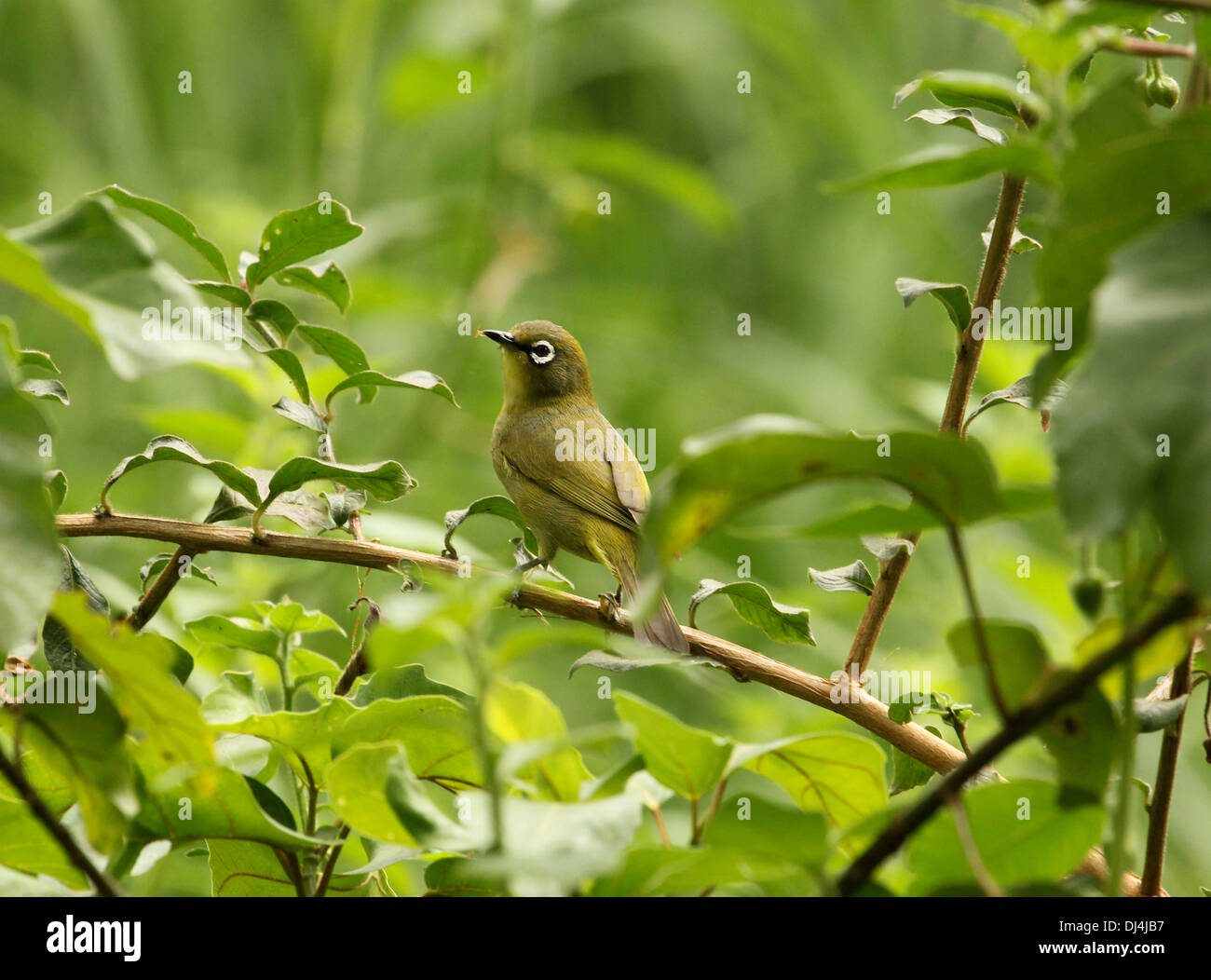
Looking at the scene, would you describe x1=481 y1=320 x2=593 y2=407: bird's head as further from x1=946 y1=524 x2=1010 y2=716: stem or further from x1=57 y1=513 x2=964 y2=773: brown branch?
x1=946 y1=524 x2=1010 y2=716: stem

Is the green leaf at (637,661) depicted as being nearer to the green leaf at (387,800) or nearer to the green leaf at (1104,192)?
the green leaf at (387,800)

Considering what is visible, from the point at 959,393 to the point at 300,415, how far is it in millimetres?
700

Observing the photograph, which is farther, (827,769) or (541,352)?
(541,352)

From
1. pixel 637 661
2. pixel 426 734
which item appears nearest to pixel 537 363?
pixel 637 661

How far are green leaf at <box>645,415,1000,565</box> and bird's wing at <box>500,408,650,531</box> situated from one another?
187 centimetres

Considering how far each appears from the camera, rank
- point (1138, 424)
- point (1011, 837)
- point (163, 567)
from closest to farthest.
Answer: point (1138, 424) → point (1011, 837) → point (163, 567)

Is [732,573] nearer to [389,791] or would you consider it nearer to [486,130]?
[486,130]

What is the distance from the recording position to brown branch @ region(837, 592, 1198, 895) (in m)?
0.64

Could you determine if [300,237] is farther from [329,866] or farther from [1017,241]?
[1017,241]

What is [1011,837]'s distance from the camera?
82cm

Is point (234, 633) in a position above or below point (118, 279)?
below

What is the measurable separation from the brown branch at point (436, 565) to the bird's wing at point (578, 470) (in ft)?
4.37
